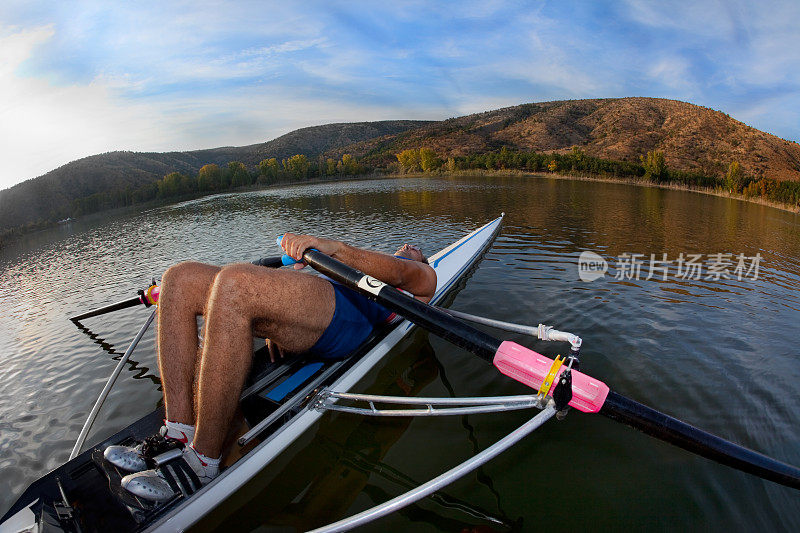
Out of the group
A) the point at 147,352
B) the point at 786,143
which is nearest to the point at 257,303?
the point at 147,352

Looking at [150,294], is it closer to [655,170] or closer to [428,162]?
[655,170]

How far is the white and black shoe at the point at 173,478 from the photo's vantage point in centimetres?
236

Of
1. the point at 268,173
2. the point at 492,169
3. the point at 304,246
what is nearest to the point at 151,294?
the point at 304,246

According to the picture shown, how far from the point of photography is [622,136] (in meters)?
92.6

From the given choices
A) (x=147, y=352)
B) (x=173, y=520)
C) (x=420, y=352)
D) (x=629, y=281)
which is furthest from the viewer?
(x=629, y=281)

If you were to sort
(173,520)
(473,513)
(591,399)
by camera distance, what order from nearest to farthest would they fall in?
(591,399)
(173,520)
(473,513)

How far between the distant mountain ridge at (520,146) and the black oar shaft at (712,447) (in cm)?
6117

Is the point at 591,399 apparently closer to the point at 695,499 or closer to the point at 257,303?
the point at 695,499

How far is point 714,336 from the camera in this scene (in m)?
5.87

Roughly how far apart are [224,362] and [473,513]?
8.02 feet

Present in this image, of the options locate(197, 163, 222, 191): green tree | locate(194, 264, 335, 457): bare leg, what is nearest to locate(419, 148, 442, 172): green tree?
locate(197, 163, 222, 191): green tree

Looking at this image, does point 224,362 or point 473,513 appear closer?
point 224,362

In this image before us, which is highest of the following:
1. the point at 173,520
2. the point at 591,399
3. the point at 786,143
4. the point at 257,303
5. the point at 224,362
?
the point at 786,143

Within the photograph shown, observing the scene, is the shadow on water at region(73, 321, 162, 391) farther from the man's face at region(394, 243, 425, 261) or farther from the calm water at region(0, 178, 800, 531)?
the man's face at region(394, 243, 425, 261)
